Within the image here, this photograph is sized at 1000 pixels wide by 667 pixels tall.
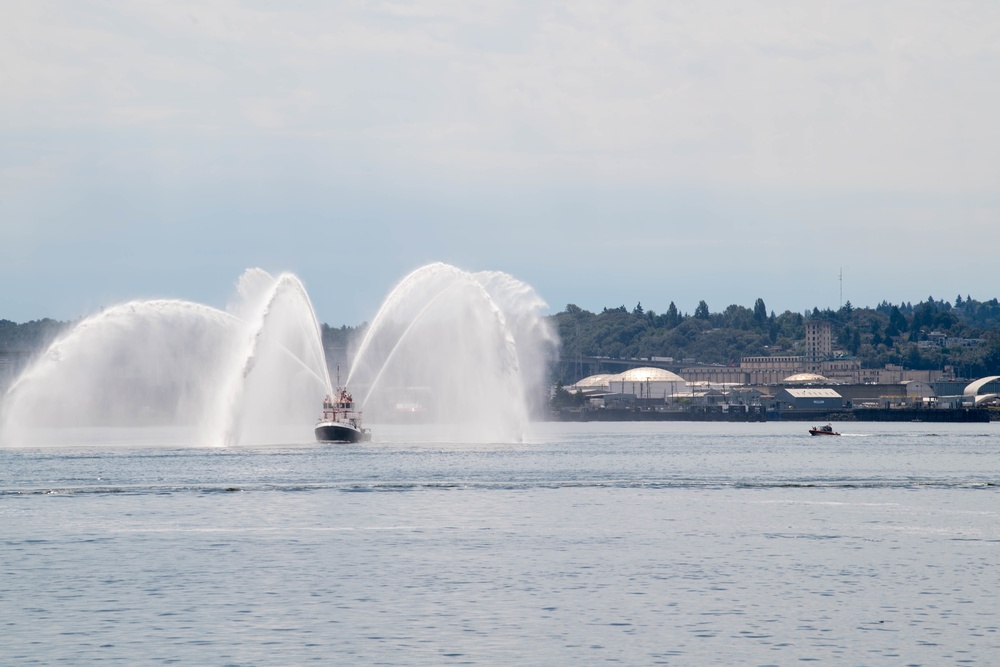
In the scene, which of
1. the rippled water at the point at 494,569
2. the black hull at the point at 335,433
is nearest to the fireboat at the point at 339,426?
the black hull at the point at 335,433

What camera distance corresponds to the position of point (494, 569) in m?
41.7

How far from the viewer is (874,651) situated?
29156 mm

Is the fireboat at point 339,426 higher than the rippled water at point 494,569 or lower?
higher

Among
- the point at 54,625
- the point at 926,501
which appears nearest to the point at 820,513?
the point at 926,501

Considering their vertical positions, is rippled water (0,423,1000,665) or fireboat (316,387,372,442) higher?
fireboat (316,387,372,442)

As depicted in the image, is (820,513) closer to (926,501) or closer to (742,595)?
(926,501)

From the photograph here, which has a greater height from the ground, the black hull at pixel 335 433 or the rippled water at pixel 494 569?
the black hull at pixel 335 433

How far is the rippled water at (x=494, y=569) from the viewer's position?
30047mm

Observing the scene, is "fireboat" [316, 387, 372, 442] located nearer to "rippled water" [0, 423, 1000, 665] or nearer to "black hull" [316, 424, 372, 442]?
"black hull" [316, 424, 372, 442]

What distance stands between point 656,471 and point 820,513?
31107mm

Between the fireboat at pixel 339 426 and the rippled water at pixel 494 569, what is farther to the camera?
the fireboat at pixel 339 426

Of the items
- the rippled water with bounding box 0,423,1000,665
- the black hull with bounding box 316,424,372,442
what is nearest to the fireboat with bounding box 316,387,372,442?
the black hull with bounding box 316,424,372,442

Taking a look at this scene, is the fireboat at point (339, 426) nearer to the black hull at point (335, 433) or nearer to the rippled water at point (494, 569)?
the black hull at point (335, 433)

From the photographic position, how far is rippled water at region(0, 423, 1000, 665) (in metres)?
30.0
